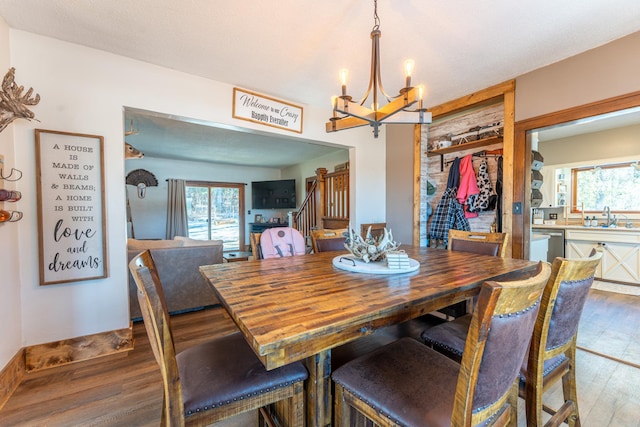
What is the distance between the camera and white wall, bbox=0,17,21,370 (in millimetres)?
1706

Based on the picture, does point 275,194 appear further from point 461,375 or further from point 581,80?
point 461,375

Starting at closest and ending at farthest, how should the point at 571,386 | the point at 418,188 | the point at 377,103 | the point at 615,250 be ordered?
the point at 571,386 → the point at 377,103 → the point at 418,188 → the point at 615,250

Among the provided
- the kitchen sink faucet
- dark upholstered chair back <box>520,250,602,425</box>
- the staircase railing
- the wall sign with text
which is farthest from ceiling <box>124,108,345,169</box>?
the kitchen sink faucet

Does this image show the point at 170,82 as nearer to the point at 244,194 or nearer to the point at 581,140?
the point at 244,194

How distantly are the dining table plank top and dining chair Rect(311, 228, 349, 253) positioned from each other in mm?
623

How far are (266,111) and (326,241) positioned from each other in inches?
65.1

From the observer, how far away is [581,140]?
178 inches

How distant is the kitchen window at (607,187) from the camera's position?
4148 mm

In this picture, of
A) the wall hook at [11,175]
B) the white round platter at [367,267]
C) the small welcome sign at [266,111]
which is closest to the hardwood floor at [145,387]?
the white round platter at [367,267]

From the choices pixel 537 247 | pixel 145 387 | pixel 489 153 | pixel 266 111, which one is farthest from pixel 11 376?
pixel 537 247

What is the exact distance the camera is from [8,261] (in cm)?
178

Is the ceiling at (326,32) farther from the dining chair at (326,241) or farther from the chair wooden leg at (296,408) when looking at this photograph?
the chair wooden leg at (296,408)

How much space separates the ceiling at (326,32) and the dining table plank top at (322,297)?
1679 mm

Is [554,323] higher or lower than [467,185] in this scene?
lower
